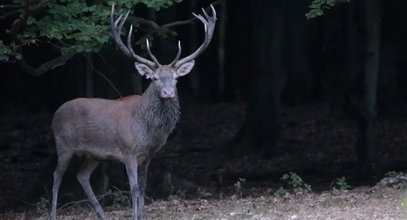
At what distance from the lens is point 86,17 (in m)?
11.6

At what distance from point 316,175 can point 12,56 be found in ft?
22.8

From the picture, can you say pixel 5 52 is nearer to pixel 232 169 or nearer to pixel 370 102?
pixel 370 102

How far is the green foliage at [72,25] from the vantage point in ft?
36.8

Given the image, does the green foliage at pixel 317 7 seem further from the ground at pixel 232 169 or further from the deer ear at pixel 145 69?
the deer ear at pixel 145 69

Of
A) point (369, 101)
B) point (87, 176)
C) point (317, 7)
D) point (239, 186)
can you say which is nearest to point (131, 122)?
point (87, 176)

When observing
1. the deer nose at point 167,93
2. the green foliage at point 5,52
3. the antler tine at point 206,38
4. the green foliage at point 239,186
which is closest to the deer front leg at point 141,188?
the deer nose at point 167,93

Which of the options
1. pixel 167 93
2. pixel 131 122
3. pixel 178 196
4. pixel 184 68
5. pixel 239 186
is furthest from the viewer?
pixel 178 196

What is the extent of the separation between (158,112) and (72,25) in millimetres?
1240

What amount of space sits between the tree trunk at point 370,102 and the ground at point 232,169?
0.31 meters

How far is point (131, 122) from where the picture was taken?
11344 millimetres

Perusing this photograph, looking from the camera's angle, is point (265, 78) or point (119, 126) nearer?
point (119, 126)

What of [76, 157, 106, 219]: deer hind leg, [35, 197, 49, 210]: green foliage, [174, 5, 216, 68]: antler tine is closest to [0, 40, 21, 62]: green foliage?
[76, 157, 106, 219]: deer hind leg

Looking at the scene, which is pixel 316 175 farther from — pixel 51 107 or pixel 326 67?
pixel 51 107

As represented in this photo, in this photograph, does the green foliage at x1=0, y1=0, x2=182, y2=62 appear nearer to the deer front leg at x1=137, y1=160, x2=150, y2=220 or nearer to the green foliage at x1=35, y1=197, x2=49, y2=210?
the deer front leg at x1=137, y1=160, x2=150, y2=220
